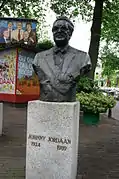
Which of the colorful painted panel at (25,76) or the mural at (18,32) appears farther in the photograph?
the mural at (18,32)

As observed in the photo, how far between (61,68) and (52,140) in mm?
1088

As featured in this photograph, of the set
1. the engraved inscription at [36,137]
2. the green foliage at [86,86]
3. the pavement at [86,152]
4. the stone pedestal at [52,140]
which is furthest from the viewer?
the green foliage at [86,86]

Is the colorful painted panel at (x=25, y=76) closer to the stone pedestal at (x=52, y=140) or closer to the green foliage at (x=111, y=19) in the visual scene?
the green foliage at (x=111, y=19)

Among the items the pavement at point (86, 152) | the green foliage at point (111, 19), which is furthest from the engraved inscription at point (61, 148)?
the green foliage at point (111, 19)

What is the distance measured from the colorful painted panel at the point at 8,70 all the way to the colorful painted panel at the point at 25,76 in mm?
239

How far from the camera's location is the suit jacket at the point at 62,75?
543 cm

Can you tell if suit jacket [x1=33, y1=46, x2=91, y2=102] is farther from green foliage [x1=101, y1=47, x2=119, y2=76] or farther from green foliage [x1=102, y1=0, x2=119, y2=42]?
green foliage [x1=101, y1=47, x2=119, y2=76]

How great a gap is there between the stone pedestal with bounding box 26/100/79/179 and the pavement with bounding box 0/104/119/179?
55 cm

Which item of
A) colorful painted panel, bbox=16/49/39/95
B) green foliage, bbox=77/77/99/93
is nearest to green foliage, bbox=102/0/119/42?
green foliage, bbox=77/77/99/93

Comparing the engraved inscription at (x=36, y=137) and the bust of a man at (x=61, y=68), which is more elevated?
the bust of a man at (x=61, y=68)

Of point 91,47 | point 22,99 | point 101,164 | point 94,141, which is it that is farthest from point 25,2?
point 101,164

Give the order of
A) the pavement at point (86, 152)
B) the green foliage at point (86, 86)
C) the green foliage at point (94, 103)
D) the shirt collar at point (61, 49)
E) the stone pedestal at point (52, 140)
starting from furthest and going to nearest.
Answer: the green foliage at point (86, 86) < the green foliage at point (94, 103) < the pavement at point (86, 152) < the shirt collar at point (61, 49) < the stone pedestal at point (52, 140)

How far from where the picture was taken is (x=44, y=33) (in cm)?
3244

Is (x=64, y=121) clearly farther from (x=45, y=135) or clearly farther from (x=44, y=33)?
(x=44, y=33)
